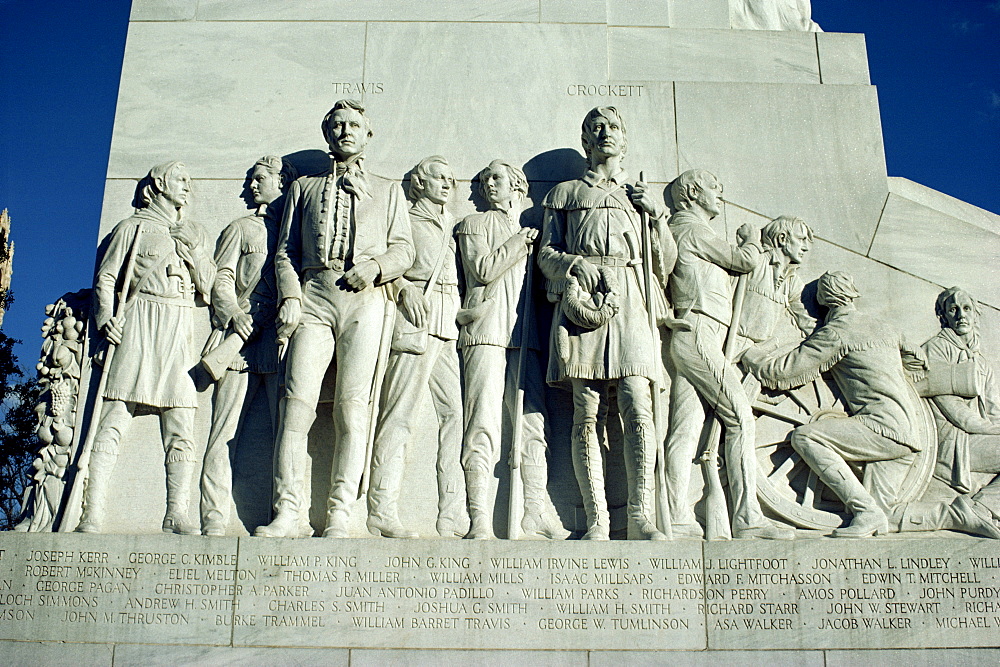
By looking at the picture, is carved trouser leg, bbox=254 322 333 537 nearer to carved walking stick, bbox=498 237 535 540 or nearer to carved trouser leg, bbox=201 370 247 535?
carved trouser leg, bbox=201 370 247 535

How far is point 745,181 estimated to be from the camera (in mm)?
10547

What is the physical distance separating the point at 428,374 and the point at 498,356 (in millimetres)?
654

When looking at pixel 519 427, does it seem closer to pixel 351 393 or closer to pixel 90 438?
pixel 351 393

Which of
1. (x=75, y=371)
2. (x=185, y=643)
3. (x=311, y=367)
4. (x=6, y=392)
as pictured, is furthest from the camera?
(x=6, y=392)

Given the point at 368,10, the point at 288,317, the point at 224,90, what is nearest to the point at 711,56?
the point at 368,10

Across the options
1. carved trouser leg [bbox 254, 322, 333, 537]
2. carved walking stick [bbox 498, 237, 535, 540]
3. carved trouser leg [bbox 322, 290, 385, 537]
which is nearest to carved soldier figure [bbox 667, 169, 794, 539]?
carved walking stick [bbox 498, 237, 535, 540]

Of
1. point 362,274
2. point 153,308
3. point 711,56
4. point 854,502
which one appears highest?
point 711,56

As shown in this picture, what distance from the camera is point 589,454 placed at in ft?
30.0

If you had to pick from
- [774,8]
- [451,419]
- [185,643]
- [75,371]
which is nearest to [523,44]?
[774,8]

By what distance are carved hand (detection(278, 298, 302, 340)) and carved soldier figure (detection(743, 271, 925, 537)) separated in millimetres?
4113

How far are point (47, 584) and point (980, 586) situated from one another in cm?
766

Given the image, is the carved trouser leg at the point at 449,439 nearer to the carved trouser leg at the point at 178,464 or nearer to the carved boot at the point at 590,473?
the carved boot at the point at 590,473

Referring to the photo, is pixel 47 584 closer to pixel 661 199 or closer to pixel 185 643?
pixel 185 643

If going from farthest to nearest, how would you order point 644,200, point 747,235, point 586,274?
point 747,235
point 644,200
point 586,274
